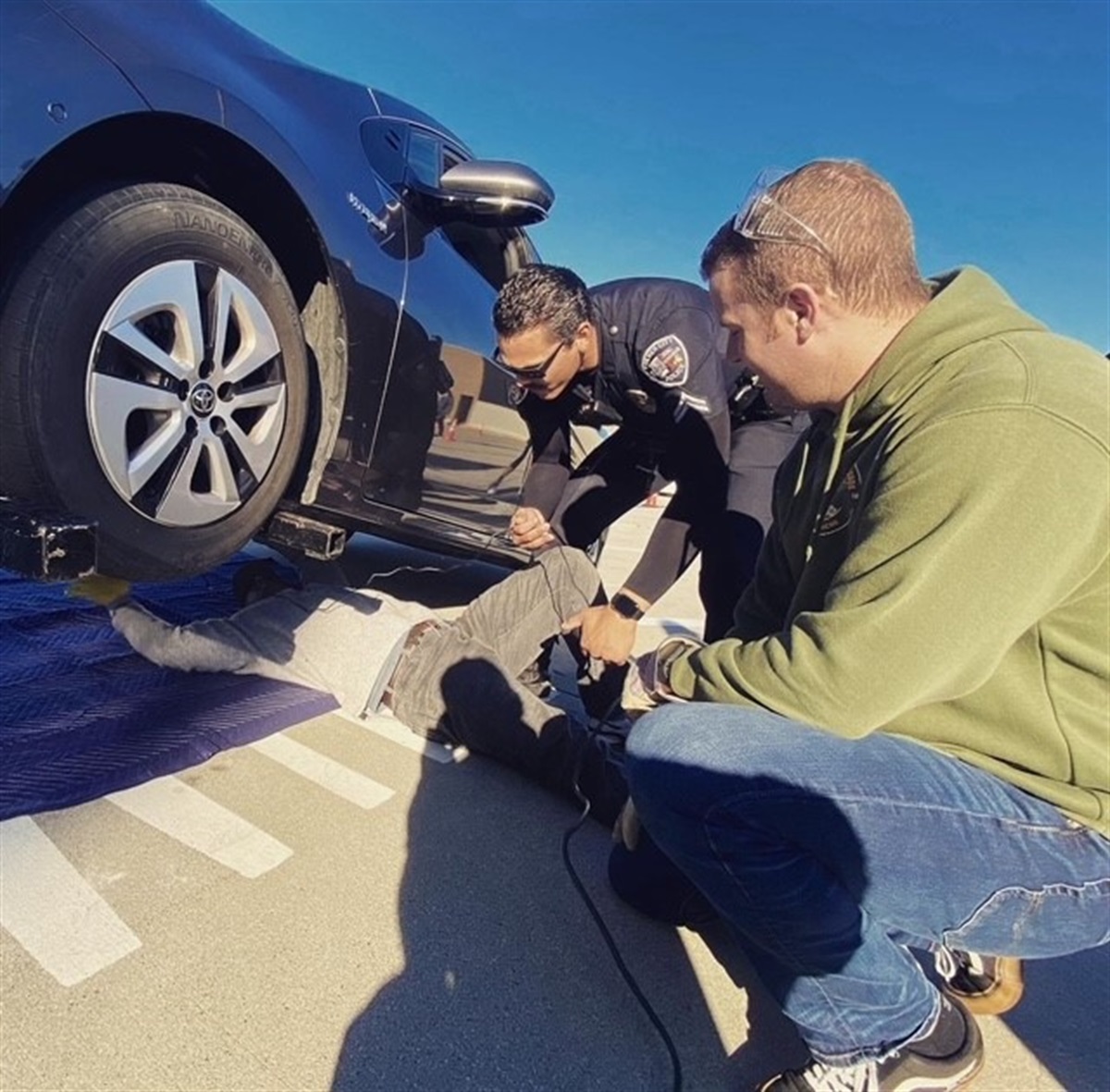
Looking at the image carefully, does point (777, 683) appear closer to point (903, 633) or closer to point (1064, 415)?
point (903, 633)

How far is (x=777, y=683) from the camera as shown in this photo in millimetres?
1056

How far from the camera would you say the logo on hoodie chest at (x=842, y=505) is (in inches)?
44.5

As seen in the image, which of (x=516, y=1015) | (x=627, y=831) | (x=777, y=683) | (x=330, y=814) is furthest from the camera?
(x=330, y=814)

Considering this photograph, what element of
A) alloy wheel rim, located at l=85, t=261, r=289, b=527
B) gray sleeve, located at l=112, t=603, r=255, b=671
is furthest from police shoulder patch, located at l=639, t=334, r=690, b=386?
gray sleeve, located at l=112, t=603, r=255, b=671

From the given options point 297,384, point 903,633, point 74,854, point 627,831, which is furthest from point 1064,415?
point 74,854

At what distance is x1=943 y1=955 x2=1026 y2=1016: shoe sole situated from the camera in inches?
52.8

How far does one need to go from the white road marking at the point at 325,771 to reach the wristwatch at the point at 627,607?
0.70 m

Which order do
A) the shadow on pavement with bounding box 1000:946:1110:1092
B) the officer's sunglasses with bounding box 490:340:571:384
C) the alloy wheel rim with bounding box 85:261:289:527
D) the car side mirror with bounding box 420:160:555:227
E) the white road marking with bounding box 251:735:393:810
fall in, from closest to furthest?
the shadow on pavement with bounding box 1000:946:1110:1092 → the alloy wheel rim with bounding box 85:261:289:527 → the white road marking with bounding box 251:735:393:810 → the car side mirror with bounding box 420:160:555:227 → the officer's sunglasses with bounding box 490:340:571:384

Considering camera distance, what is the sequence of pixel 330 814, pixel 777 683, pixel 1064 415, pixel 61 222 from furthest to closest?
pixel 330 814 → pixel 61 222 → pixel 777 683 → pixel 1064 415

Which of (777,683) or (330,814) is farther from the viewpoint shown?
(330,814)

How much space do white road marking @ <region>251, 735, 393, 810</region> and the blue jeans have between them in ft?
2.78

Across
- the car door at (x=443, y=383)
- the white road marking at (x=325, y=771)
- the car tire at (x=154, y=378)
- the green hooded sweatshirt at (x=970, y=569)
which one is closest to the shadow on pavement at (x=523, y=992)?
the white road marking at (x=325, y=771)

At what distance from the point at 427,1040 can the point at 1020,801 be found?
0.88 metres

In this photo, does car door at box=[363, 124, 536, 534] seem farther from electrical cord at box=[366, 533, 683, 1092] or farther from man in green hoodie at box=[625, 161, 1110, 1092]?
man in green hoodie at box=[625, 161, 1110, 1092]
